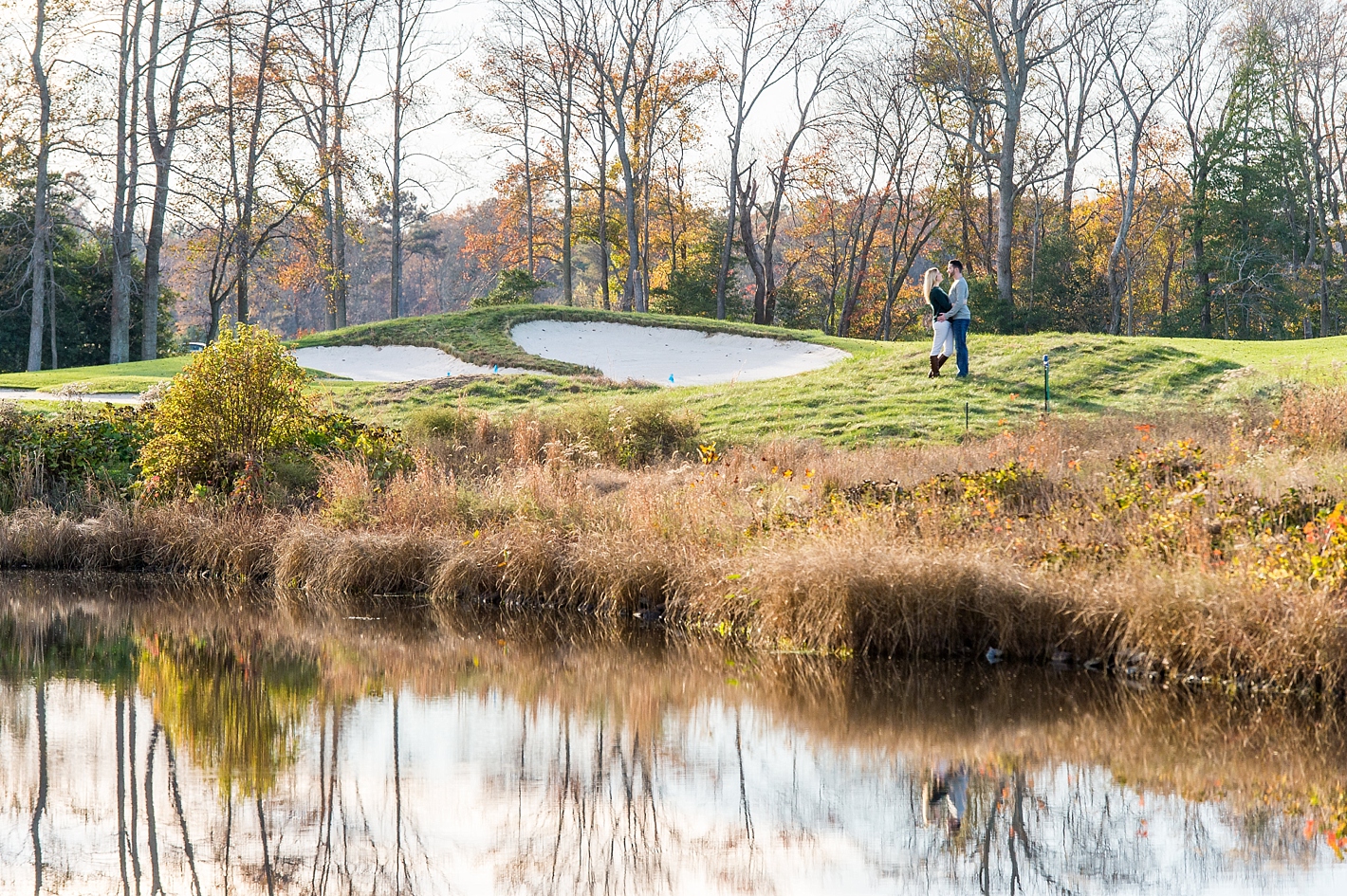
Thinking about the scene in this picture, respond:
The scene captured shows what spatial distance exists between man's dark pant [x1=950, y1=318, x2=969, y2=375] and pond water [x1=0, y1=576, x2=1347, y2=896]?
30.3ft

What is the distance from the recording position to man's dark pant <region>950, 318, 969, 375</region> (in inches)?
723

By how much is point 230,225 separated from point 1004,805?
3545 centimetres

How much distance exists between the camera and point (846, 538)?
404 inches

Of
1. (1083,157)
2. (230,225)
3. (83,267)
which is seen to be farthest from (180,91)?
(1083,157)

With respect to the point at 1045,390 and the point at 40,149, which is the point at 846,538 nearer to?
the point at 1045,390

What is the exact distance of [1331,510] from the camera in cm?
956

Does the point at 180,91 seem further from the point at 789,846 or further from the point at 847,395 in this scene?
the point at 789,846

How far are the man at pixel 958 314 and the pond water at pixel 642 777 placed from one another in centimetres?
828

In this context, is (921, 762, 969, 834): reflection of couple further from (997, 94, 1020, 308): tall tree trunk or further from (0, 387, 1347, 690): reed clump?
(997, 94, 1020, 308): tall tree trunk

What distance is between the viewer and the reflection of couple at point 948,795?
20.5 feet

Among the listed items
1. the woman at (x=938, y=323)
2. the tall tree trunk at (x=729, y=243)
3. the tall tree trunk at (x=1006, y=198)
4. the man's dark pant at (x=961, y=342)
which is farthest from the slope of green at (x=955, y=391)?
the tall tree trunk at (x=729, y=243)

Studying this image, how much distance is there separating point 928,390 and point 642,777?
1240 centimetres

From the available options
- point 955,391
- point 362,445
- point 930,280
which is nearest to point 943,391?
point 955,391

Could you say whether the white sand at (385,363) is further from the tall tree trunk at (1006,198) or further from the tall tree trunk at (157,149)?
the tall tree trunk at (1006,198)
